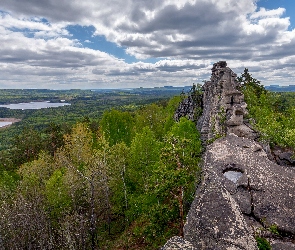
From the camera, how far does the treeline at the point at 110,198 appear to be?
24.1 metres

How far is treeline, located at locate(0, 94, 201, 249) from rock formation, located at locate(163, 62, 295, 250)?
379 cm

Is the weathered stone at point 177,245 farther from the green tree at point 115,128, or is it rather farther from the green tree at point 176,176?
the green tree at point 115,128

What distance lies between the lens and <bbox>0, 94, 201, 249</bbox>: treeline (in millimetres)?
24078

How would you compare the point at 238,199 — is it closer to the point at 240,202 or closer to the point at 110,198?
the point at 240,202

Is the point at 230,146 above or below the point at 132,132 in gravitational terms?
above

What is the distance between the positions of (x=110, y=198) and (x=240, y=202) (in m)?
29.4

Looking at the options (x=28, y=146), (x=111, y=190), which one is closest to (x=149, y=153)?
(x=111, y=190)

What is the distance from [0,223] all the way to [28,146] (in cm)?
5063

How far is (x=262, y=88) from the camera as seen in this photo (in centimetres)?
8206

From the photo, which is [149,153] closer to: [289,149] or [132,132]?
[289,149]

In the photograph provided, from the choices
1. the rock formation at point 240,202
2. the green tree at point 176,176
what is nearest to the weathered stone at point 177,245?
the rock formation at point 240,202

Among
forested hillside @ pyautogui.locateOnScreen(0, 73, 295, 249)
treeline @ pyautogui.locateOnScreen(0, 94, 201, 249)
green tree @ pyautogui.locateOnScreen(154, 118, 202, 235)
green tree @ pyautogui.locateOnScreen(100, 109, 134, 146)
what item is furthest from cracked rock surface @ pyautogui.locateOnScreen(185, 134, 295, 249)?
green tree @ pyautogui.locateOnScreen(100, 109, 134, 146)

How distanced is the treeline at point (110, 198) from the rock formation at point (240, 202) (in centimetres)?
379

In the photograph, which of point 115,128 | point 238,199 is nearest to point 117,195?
point 238,199
